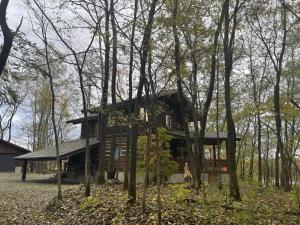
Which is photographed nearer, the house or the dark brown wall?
the house

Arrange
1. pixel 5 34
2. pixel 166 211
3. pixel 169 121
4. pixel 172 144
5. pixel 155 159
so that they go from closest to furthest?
pixel 5 34
pixel 166 211
pixel 155 159
pixel 172 144
pixel 169 121

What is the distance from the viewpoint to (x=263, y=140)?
49.3 meters

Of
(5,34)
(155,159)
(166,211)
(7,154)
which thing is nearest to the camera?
(5,34)

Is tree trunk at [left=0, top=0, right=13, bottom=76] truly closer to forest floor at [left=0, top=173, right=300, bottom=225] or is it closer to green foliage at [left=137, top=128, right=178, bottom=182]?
forest floor at [left=0, top=173, right=300, bottom=225]

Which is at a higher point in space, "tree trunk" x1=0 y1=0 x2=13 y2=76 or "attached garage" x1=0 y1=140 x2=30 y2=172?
"tree trunk" x1=0 y1=0 x2=13 y2=76

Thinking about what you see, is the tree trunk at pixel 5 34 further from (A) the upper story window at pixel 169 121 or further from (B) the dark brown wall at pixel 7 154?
(B) the dark brown wall at pixel 7 154

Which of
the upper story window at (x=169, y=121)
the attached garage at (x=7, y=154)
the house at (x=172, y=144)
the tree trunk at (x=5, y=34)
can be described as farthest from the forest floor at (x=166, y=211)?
the attached garage at (x=7, y=154)

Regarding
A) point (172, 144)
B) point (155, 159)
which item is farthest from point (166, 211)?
point (172, 144)

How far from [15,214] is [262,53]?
18.4 metres

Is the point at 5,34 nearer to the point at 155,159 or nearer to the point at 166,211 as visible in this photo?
the point at 166,211

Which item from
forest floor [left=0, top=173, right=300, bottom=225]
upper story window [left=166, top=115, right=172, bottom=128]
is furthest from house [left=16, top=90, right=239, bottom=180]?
forest floor [left=0, top=173, right=300, bottom=225]

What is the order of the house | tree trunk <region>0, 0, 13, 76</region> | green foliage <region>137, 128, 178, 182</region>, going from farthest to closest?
the house
green foliage <region>137, 128, 178, 182</region>
tree trunk <region>0, 0, 13, 76</region>

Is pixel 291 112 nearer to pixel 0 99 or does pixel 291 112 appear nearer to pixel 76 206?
pixel 76 206

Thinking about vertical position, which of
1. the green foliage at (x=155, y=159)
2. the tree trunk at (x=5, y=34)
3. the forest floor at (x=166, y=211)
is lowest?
the forest floor at (x=166, y=211)
